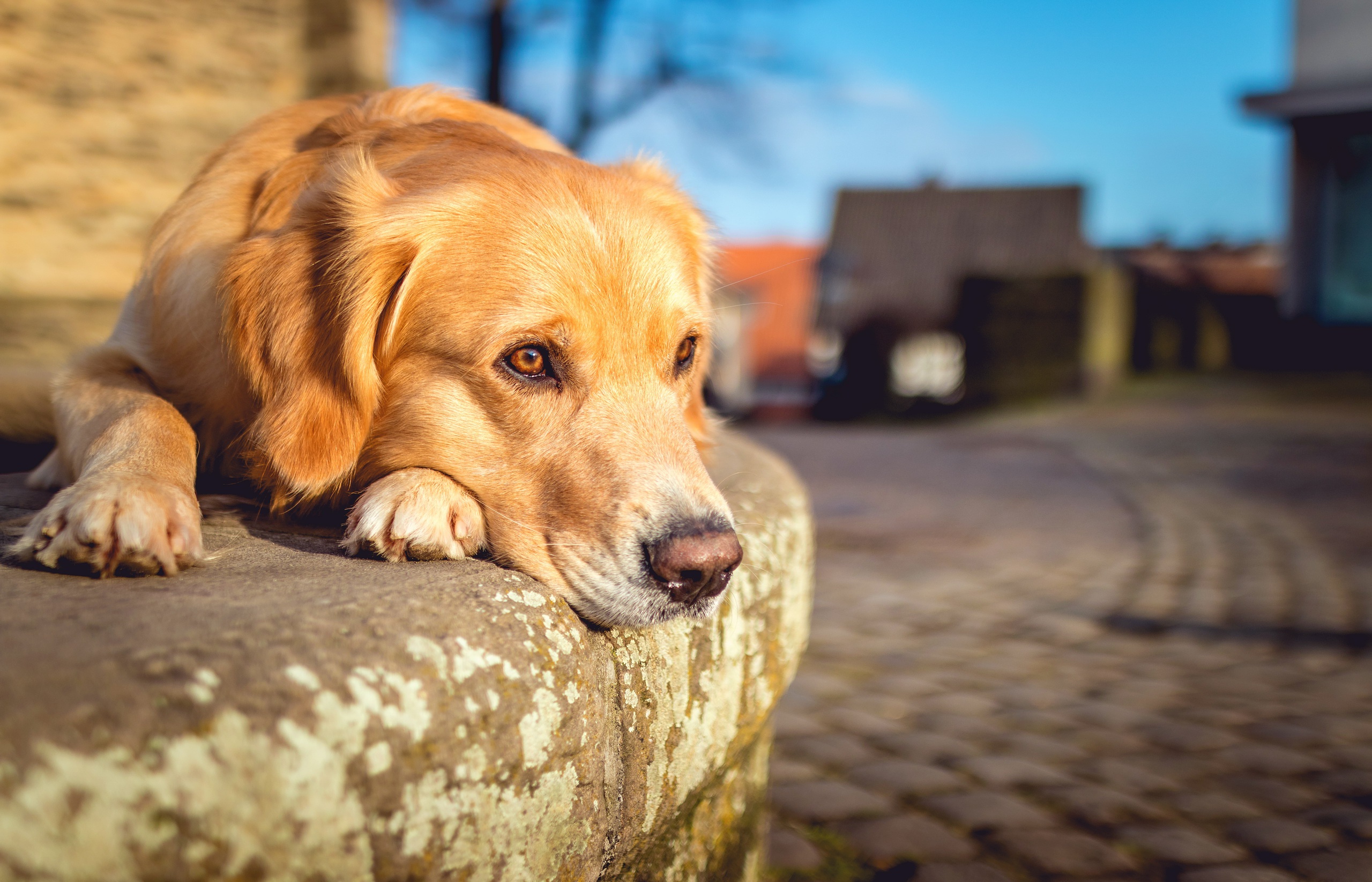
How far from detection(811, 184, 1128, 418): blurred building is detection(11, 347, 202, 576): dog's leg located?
19.8 m

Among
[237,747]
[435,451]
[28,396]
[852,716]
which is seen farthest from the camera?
[852,716]

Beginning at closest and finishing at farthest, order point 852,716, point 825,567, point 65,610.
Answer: point 65,610 < point 852,716 < point 825,567

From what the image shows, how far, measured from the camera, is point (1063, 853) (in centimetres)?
277

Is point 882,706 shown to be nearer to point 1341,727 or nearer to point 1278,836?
point 1278,836

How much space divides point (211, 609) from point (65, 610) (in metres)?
0.16

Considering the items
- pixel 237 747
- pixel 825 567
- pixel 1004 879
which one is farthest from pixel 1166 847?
pixel 825 567

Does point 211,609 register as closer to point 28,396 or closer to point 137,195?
point 28,396

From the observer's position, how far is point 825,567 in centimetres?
722

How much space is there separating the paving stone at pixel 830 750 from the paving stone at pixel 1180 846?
0.91m

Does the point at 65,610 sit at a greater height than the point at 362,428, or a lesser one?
lesser

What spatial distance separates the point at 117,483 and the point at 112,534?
6.1 inches

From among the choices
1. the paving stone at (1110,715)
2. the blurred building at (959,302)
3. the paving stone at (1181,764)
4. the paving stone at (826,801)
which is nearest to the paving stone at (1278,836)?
the paving stone at (1181,764)

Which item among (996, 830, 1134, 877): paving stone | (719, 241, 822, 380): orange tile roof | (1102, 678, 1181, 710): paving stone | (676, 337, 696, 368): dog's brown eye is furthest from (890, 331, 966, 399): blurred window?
(676, 337, 696, 368): dog's brown eye

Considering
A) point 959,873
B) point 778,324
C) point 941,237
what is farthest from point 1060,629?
point 778,324
